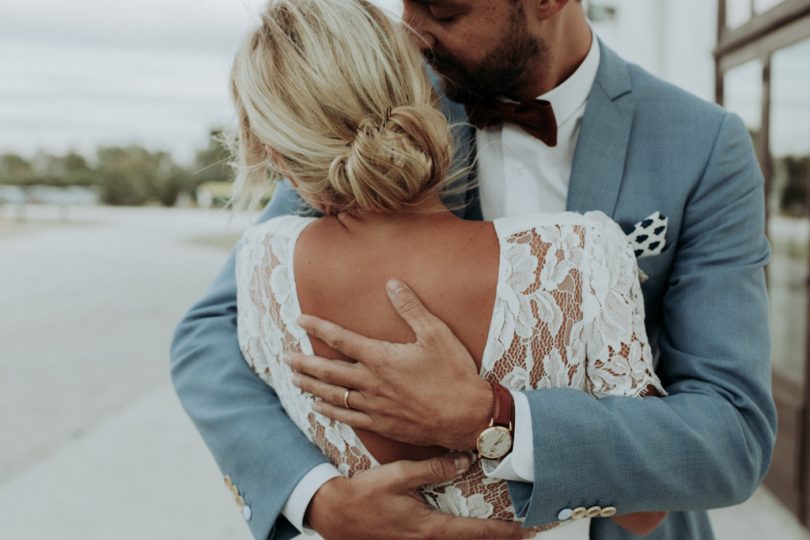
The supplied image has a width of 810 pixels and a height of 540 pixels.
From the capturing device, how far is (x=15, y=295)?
33.2 ft

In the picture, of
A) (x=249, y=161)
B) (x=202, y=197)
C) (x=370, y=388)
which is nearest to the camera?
(x=370, y=388)

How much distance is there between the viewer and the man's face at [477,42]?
50.6 inches

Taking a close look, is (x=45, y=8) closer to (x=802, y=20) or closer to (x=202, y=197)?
(x=202, y=197)

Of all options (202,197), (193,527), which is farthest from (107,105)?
(193,527)

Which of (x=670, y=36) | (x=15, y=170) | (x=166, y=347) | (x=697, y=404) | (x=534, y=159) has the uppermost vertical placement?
(x=670, y=36)

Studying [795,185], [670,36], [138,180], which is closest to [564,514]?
[795,185]

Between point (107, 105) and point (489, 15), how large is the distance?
146 ft

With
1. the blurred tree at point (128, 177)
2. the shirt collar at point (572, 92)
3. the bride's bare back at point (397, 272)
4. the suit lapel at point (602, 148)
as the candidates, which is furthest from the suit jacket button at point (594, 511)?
the blurred tree at point (128, 177)

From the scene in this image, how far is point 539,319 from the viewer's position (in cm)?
103

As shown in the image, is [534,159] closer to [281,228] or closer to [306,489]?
[281,228]

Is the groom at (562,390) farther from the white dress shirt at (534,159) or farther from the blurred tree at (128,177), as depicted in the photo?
the blurred tree at (128,177)

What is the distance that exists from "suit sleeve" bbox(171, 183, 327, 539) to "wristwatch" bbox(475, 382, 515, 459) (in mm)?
283

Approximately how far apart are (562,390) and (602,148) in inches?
18.7

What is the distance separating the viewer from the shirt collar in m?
1.45
